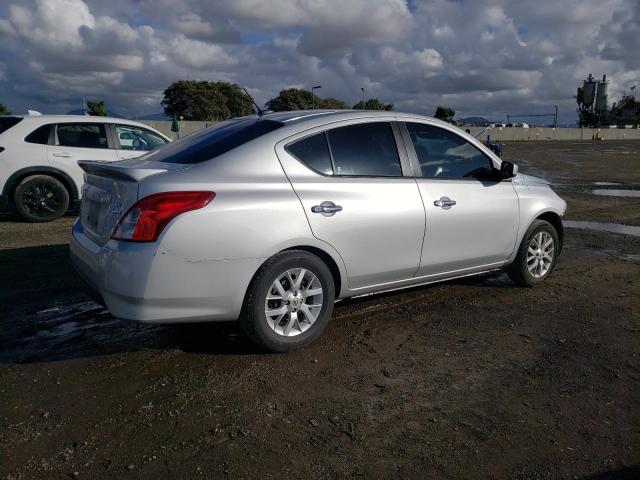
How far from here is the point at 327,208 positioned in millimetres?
3885

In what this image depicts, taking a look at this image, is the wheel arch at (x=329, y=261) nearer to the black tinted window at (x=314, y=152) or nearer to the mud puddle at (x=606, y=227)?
the black tinted window at (x=314, y=152)

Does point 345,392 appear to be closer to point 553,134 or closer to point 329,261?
point 329,261

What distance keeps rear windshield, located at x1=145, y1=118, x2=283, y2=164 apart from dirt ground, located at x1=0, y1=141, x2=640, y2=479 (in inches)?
53.7

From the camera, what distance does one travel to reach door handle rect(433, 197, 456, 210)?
4.55 metres

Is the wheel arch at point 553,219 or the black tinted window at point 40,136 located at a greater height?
the black tinted window at point 40,136

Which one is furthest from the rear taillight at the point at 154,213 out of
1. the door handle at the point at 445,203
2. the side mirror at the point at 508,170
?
the side mirror at the point at 508,170

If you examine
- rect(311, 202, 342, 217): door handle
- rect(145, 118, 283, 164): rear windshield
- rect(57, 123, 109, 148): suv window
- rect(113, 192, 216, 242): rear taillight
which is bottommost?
rect(311, 202, 342, 217): door handle

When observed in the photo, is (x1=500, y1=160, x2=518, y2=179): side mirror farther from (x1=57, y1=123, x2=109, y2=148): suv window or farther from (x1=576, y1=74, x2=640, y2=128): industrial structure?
(x1=576, y1=74, x2=640, y2=128): industrial structure

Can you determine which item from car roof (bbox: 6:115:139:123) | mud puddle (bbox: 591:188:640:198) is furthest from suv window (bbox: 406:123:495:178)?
mud puddle (bbox: 591:188:640:198)

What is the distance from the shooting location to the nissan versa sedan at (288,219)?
3.40 meters

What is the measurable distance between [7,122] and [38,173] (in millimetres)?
927

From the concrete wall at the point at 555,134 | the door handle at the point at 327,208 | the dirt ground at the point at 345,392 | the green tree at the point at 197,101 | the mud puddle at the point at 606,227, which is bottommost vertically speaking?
the concrete wall at the point at 555,134

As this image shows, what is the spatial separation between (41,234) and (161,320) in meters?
5.48

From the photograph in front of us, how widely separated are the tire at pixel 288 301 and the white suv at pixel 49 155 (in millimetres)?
6339
